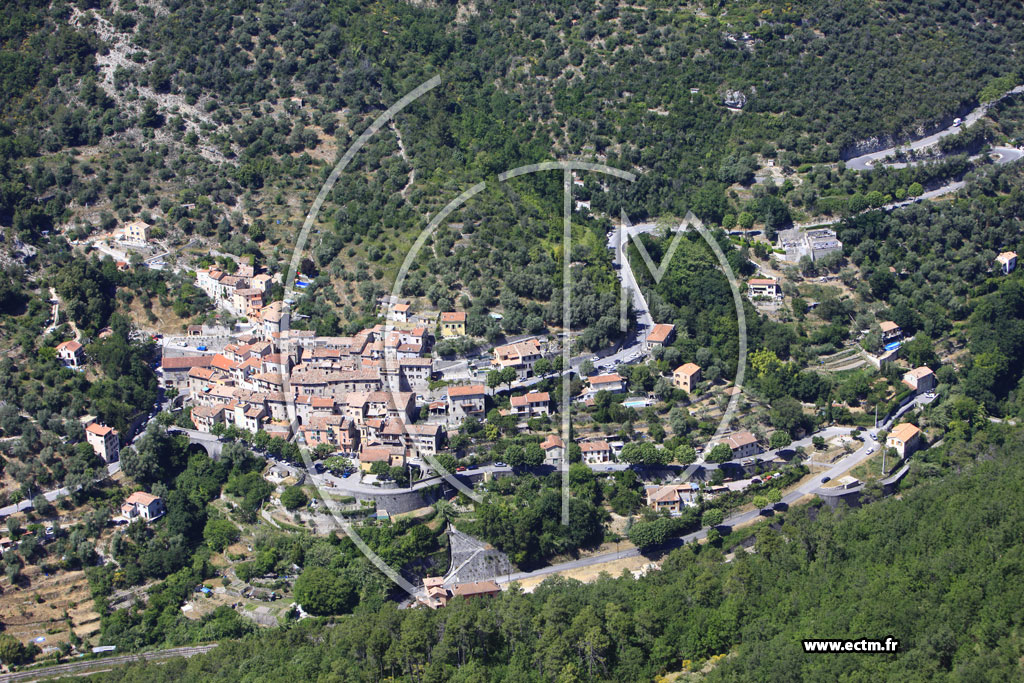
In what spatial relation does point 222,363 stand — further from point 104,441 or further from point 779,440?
point 779,440

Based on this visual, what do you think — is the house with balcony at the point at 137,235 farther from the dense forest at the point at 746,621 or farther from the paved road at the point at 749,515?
the paved road at the point at 749,515

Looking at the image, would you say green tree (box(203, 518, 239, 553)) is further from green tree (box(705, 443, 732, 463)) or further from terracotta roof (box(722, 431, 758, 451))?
terracotta roof (box(722, 431, 758, 451))

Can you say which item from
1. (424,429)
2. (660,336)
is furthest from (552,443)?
(660,336)

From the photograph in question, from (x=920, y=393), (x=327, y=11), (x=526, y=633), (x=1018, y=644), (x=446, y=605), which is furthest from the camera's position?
(x=327, y=11)

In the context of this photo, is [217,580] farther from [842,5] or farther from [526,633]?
[842,5]

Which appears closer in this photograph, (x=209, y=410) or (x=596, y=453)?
(x=596, y=453)

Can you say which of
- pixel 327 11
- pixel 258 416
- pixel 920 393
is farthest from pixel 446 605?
pixel 327 11

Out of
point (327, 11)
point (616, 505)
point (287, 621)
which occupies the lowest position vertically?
point (287, 621)

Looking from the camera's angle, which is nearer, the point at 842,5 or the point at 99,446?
the point at 99,446
